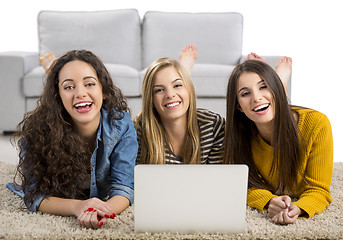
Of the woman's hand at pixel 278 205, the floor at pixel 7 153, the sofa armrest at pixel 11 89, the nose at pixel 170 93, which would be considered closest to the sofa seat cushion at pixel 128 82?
the sofa armrest at pixel 11 89

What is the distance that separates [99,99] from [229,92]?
51 cm

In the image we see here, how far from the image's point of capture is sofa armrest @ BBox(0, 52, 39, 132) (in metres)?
3.29

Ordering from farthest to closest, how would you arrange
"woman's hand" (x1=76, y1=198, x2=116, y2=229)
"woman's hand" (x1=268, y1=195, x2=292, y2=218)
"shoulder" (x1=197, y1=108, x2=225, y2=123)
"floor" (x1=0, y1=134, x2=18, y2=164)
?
"floor" (x1=0, y1=134, x2=18, y2=164) < "shoulder" (x1=197, y1=108, x2=225, y2=123) < "woman's hand" (x1=268, y1=195, x2=292, y2=218) < "woman's hand" (x1=76, y1=198, x2=116, y2=229)

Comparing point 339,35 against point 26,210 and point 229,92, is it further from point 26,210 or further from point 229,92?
point 26,210

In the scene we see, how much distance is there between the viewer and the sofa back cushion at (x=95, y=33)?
12.4 ft

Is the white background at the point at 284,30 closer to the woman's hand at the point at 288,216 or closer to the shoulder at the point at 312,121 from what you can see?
the shoulder at the point at 312,121

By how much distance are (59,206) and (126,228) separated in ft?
0.97

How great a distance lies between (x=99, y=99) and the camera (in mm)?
1744

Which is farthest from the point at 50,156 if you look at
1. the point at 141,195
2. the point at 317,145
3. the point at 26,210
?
the point at 317,145

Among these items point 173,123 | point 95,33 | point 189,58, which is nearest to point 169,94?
point 173,123

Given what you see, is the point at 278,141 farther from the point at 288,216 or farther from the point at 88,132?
the point at 88,132

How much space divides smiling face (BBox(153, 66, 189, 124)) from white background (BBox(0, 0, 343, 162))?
236 cm

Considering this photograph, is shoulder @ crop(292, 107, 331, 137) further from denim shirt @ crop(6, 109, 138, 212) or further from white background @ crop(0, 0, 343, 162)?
white background @ crop(0, 0, 343, 162)

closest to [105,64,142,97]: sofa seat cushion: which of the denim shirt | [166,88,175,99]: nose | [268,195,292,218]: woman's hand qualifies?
[166,88,175,99]: nose
